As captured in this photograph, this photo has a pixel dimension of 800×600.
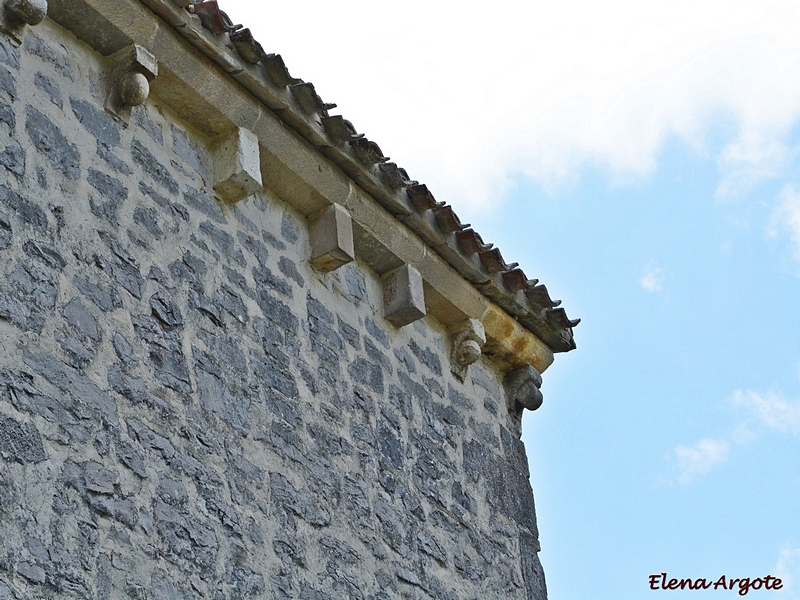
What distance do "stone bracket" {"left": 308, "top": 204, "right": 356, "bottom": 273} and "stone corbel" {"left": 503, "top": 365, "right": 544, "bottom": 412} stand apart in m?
1.56

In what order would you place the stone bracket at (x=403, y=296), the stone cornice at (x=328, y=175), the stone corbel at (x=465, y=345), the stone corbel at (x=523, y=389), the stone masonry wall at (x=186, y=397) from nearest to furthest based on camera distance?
the stone masonry wall at (x=186, y=397), the stone cornice at (x=328, y=175), the stone bracket at (x=403, y=296), the stone corbel at (x=465, y=345), the stone corbel at (x=523, y=389)

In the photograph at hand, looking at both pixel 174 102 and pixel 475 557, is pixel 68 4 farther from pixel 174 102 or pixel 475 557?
pixel 475 557

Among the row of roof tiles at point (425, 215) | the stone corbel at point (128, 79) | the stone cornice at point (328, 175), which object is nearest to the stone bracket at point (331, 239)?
the stone cornice at point (328, 175)

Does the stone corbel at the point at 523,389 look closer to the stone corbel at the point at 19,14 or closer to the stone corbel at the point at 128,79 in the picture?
the stone corbel at the point at 128,79

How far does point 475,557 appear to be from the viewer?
5781mm

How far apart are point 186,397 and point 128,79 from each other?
49.0 inches

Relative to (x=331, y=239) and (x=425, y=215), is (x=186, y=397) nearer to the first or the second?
(x=331, y=239)

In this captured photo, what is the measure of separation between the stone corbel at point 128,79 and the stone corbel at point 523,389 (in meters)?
2.82

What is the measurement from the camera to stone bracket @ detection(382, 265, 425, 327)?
594cm

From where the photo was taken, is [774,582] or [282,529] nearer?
[282,529]

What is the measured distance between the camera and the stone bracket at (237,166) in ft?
16.8

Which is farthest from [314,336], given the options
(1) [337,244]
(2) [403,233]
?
(2) [403,233]

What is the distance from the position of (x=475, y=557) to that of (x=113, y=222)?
2.37 metres

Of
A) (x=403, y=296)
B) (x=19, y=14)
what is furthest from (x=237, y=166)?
(x=403, y=296)
